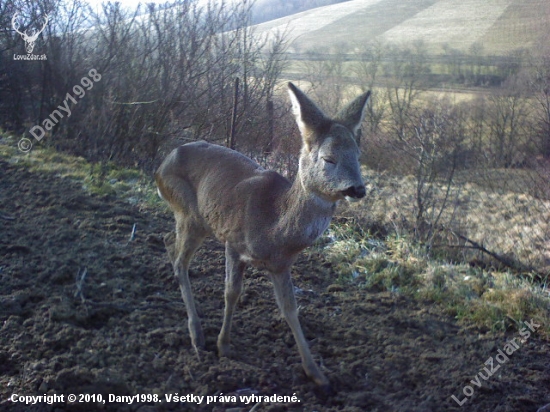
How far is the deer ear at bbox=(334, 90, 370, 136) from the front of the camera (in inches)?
181

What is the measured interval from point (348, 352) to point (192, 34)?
10101 millimetres

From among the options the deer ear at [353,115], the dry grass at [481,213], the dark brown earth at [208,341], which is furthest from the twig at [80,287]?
the dry grass at [481,213]

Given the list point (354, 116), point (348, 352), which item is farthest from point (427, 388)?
point (354, 116)

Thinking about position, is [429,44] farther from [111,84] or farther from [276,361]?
[276,361]

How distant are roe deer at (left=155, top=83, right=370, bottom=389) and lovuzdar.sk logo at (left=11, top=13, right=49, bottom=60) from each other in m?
10.6

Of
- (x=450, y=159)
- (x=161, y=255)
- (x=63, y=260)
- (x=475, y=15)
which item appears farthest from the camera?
(x=475, y=15)

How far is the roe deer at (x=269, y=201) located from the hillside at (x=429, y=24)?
11.3 metres

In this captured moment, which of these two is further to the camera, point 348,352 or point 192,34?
point 192,34

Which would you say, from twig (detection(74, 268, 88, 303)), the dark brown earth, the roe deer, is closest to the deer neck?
the roe deer

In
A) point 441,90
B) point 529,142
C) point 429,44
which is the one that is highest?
point 429,44

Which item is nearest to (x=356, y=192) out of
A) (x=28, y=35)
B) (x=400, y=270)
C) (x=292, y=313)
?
(x=292, y=313)

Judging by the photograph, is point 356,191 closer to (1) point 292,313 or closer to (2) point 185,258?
(1) point 292,313

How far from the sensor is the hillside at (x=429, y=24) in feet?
62.4

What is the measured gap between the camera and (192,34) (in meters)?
13.4
